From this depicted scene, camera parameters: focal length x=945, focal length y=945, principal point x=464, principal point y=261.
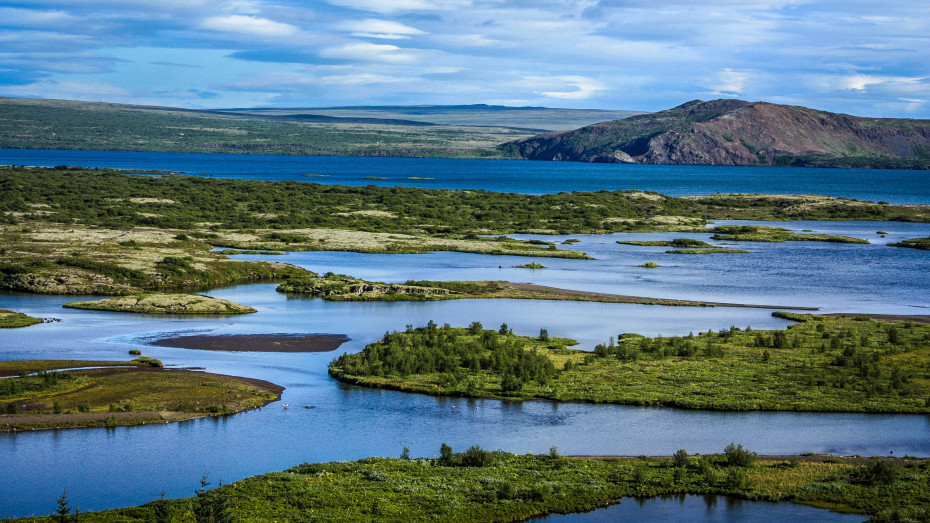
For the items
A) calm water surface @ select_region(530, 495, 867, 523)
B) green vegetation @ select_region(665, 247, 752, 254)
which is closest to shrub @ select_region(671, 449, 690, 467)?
calm water surface @ select_region(530, 495, 867, 523)

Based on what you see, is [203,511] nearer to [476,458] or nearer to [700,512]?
[476,458]

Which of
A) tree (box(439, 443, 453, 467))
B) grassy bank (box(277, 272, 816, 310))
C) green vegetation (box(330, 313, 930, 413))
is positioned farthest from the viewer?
grassy bank (box(277, 272, 816, 310))

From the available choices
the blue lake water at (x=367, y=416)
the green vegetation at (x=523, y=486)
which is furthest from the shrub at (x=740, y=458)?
the blue lake water at (x=367, y=416)

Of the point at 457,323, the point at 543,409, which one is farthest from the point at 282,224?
the point at 543,409

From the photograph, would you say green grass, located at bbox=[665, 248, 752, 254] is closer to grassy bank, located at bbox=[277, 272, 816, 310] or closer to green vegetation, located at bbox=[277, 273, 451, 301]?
grassy bank, located at bbox=[277, 272, 816, 310]

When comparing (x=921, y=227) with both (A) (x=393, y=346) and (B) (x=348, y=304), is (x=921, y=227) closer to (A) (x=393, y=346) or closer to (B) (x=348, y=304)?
(B) (x=348, y=304)

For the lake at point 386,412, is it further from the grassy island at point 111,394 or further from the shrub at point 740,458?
the shrub at point 740,458

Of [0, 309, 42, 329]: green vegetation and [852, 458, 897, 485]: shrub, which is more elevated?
[0, 309, 42, 329]: green vegetation
